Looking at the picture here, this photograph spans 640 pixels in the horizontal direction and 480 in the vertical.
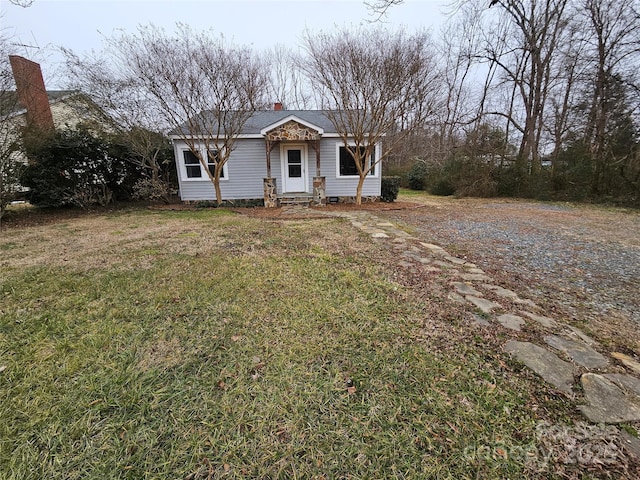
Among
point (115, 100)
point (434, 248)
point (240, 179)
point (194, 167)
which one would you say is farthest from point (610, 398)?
point (115, 100)

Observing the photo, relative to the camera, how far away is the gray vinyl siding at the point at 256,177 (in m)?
10.6

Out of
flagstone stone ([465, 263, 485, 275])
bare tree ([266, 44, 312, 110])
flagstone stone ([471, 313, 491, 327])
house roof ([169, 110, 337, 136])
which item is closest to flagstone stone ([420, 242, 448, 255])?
flagstone stone ([465, 263, 485, 275])

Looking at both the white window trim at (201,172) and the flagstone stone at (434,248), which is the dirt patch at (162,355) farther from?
the white window trim at (201,172)

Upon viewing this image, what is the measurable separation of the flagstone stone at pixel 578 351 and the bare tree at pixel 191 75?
9206 millimetres

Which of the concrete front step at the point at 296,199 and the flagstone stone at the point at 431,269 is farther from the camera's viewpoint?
the concrete front step at the point at 296,199

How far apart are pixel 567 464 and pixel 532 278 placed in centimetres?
274

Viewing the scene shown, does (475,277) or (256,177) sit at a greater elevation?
(256,177)

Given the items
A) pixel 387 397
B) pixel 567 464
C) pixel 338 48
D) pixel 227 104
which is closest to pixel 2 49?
pixel 227 104

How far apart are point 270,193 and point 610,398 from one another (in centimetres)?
947

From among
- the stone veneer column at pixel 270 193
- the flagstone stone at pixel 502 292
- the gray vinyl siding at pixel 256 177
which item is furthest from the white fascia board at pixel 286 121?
the flagstone stone at pixel 502 292

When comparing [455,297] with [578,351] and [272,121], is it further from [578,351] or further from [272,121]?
[272,121]

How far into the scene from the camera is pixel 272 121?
11.4m

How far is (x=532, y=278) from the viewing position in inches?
135

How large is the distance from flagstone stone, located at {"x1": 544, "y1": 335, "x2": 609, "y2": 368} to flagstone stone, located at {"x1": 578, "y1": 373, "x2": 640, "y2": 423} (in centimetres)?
12
